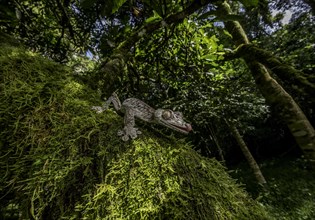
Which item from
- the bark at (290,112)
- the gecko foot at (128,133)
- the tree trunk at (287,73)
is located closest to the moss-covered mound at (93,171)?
the gecko foot at (128,133)

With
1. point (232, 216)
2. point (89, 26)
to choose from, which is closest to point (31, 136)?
point (232, 216)

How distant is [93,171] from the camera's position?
94cm

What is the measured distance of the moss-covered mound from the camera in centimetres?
83

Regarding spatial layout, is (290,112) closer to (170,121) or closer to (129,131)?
(170,121)

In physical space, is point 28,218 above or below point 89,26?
below

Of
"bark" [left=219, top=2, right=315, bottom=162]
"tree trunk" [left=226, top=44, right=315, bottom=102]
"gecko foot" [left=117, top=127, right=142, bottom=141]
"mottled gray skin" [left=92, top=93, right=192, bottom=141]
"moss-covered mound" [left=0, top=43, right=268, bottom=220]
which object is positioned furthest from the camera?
"bark" [left=219, top=2, right=315, bottom=162]

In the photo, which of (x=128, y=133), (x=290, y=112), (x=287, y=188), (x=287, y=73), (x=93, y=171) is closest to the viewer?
(x=93, y=171)

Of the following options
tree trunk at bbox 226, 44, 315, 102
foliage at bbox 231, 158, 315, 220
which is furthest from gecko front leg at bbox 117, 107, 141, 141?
foliage at bbox 231, 158, 315, 220

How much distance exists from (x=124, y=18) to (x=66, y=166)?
219 cm

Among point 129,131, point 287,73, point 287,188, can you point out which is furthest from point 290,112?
point 287,188

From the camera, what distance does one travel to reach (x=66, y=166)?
0.96 metres

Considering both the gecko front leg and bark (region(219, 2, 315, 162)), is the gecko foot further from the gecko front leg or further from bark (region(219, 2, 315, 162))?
bark (region(219, 2, 315, 162))

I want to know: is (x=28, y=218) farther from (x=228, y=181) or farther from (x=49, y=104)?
(x=228, y=181)

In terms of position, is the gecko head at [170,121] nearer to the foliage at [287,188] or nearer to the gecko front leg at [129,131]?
the gecko front leg at [129,131]
